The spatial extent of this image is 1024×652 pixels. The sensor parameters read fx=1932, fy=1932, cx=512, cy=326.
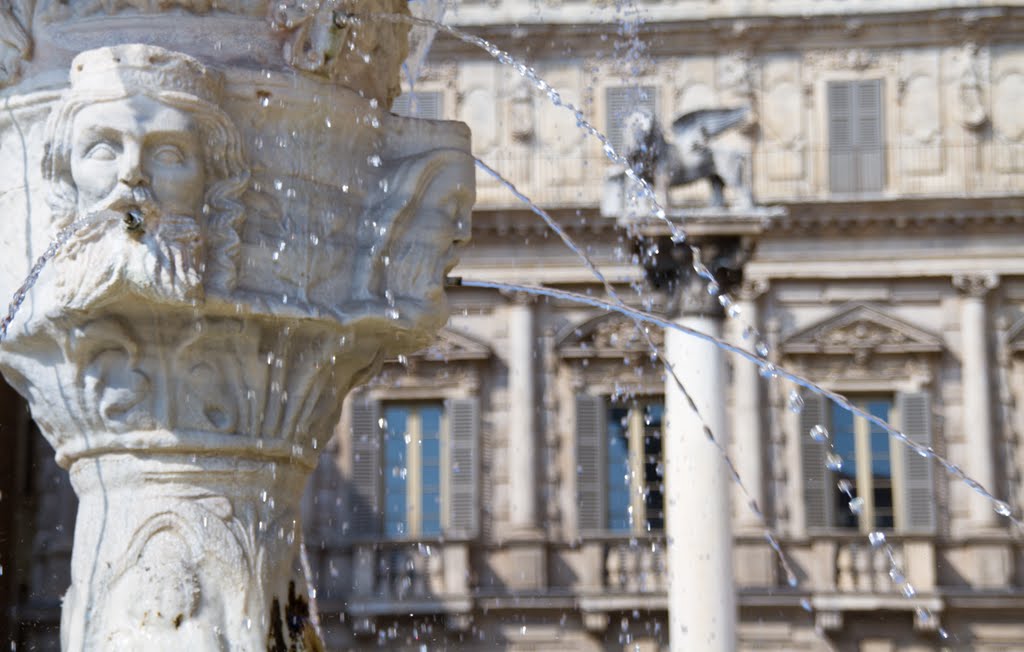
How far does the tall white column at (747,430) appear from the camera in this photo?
74.8 feet

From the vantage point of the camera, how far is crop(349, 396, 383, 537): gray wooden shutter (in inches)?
910

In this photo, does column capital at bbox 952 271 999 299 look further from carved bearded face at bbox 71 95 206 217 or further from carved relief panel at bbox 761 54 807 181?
carved bearded face at bbox 71 95 206 217

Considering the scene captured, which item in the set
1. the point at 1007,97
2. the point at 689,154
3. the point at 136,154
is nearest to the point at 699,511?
the point at 689,154

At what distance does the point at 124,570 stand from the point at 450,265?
3.24 feet

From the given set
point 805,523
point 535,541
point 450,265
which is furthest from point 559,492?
point 450,265

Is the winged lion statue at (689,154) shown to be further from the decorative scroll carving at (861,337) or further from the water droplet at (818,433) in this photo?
the decorative scroll carving at (861,337)

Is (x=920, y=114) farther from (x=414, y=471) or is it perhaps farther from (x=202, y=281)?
(x=202, y=281)

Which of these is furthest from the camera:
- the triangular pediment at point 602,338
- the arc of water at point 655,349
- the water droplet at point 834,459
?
the triangular pediment at point 602,338

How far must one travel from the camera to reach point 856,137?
23969 millimetres

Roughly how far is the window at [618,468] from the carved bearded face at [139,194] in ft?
63.2

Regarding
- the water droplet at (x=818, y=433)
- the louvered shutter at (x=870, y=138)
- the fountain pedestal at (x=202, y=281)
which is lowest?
the fountain pedestal at (x=202, y=281)

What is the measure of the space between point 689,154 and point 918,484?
9903mm

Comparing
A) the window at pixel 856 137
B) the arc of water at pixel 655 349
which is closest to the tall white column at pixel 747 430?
the window at pixel 856 137

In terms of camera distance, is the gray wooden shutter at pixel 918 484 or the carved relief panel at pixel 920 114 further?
the carved relief panel at pixel 920 114
